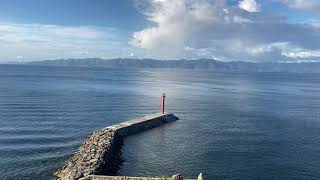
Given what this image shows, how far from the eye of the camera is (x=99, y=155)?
50969 mm

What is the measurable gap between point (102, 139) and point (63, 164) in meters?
8.86

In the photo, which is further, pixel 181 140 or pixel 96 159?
pixel 181 140

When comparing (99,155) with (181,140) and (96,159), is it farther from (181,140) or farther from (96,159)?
(181,140)

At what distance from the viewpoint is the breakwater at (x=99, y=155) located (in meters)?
45.6

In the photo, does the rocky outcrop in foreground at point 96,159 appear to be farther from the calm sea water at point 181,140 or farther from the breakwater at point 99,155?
the calm sea water at point 181,140

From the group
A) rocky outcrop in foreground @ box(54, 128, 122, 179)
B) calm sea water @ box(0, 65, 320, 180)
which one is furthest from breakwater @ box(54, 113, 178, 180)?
calm sea water @ box(0, 65, 320, 180)

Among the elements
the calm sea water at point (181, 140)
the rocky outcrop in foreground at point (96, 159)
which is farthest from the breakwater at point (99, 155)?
the calm sea water at point (181, 140)

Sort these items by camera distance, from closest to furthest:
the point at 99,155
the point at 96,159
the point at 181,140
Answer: the point at 96,159, the point at 99,155, the point at 181,140

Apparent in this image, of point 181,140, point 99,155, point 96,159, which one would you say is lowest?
point 181,140

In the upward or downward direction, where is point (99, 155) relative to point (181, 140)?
upward

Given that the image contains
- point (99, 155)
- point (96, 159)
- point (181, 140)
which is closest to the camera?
point (96, 159)

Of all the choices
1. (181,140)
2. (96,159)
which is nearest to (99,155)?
(96,159)

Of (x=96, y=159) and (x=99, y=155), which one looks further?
(x=99, y=155)

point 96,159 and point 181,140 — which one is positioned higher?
point 96,159
